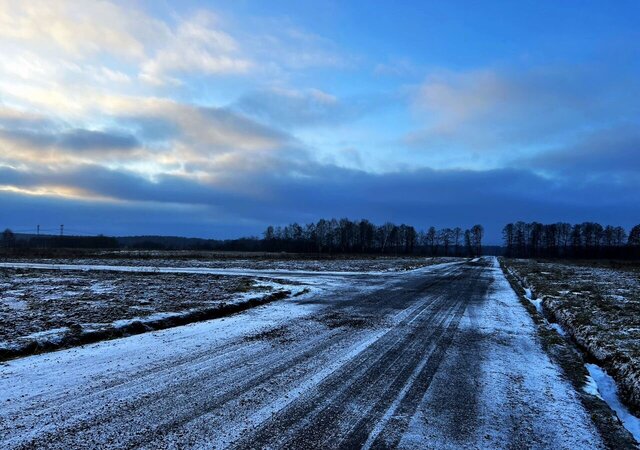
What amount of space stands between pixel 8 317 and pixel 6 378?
5.45 meters

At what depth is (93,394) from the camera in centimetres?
493

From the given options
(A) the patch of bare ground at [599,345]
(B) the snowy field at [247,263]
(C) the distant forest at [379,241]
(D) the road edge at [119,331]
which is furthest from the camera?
(C) the distant forest at [379,241]

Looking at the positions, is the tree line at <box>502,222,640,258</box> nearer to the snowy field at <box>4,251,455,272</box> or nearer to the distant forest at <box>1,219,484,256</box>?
the distant forest at <box>1,219,484,256</box>

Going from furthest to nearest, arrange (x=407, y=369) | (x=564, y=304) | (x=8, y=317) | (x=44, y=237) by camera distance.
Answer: (x=44, y=237) < (x=564, y=304) < (x=8, y=317) < (x=407, y=369)

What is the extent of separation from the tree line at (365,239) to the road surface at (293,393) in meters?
133

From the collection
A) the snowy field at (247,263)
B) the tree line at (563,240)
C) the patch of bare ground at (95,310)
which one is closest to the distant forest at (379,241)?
the tree line at (563,240)

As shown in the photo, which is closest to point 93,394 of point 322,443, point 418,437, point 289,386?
point 289,386

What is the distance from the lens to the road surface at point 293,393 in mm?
3973

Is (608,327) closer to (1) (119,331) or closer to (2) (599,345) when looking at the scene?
(2) (599,345)

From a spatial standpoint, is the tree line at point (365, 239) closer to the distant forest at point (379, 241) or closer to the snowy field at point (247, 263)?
the distant forest at point (379, 241)

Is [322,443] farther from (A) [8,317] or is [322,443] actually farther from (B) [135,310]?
(A) [8,317]

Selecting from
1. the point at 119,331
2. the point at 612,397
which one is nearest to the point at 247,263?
the point at 119,331

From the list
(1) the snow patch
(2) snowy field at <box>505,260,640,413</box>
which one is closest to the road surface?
(1) the snow patch

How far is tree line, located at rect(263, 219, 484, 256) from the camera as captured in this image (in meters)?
155
